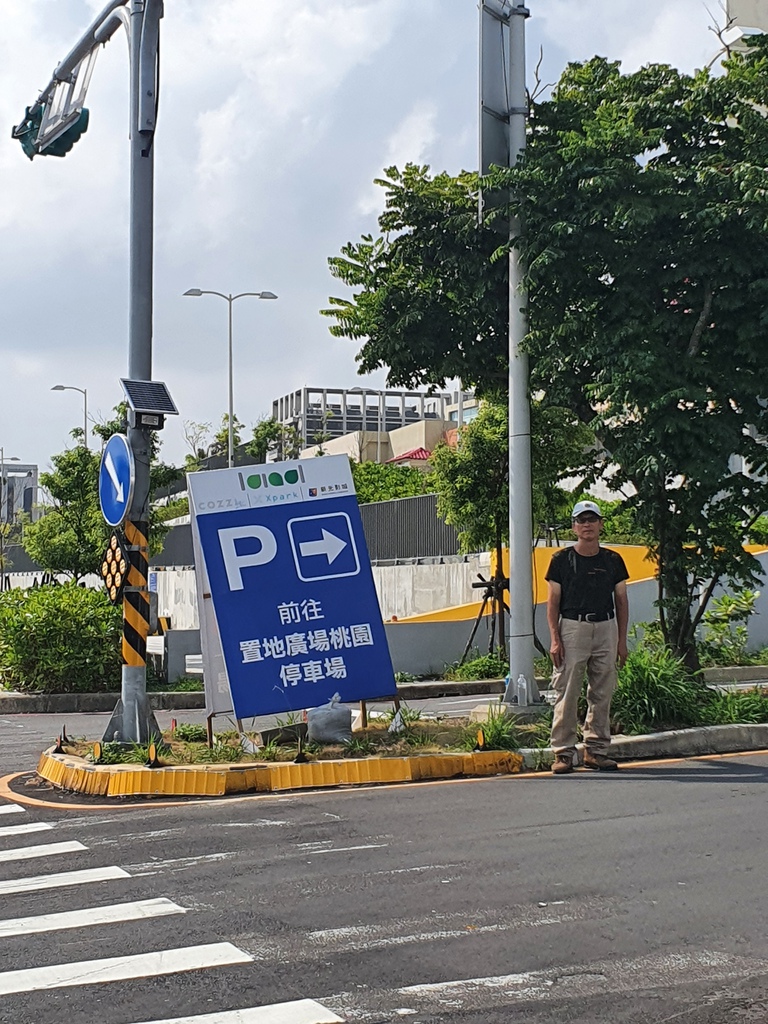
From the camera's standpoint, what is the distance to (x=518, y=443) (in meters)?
11.6

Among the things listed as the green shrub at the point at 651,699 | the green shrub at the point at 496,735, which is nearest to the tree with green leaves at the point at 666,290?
the green shrub at the point at 651,699

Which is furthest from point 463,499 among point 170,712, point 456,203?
point 456,203

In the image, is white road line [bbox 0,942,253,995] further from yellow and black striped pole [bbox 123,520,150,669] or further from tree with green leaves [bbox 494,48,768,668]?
tree with green leaves [bbox 494,48,768,668]

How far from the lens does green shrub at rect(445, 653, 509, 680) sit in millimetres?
19773

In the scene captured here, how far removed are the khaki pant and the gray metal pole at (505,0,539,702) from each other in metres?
1.68

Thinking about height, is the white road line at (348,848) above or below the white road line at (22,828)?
above

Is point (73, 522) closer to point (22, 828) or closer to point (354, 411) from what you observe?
point (22, 828)

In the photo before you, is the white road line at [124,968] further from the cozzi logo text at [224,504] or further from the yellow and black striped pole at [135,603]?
the cozzi logo text at [224,504]

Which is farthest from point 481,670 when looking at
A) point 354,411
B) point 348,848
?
point 354,411

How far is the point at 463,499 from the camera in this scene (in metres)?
19.8

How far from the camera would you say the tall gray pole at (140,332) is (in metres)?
10.2

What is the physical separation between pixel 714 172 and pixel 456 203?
8.65ft

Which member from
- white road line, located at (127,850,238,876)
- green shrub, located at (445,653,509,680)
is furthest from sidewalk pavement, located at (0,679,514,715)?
white road line, located at (127,850,238,876)

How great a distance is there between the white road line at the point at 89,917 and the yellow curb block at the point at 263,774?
314cm
